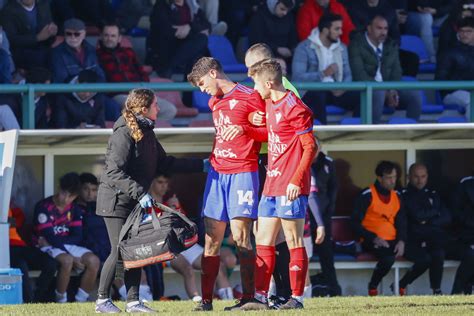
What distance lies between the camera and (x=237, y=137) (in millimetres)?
10125

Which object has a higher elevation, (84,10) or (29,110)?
(84,10)

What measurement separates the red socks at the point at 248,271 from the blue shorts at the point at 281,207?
37cm

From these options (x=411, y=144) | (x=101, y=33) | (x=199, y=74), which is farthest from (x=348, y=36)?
(x=199, y=74)

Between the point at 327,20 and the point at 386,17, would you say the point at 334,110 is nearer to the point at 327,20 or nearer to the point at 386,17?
the point at 327,20

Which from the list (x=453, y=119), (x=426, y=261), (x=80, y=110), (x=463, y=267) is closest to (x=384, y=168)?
(x=426, y=261)

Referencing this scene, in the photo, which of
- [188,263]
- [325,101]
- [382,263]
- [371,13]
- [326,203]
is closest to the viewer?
[188,263]

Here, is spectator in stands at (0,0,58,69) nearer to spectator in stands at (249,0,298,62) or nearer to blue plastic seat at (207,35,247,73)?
blue plastic seat at (207,35,247,73)

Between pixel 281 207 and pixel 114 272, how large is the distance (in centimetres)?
136

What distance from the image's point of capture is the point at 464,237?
586 inches

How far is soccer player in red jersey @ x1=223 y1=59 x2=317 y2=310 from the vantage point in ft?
32.2

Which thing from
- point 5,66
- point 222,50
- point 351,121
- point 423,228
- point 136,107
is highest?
point 222,50

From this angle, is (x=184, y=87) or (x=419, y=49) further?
(x=419, y=49)

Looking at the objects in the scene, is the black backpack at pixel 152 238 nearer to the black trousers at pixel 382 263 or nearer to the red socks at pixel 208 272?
the red socks at pixel 208 272

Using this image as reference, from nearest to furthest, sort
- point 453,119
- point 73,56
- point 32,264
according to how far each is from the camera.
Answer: point 32,264 → point 73,56 → point 453,119
